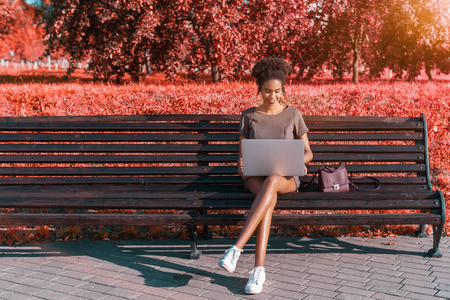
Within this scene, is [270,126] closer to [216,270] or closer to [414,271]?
[216,270]

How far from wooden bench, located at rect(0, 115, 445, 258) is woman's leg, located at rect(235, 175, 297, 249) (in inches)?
4.3

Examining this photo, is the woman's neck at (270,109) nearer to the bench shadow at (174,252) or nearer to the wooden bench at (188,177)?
the wooden bench at (188,177)

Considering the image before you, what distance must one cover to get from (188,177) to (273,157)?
1047 mm

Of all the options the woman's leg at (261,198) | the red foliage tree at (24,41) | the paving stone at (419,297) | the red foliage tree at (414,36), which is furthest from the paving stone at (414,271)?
the red foliage tree at (24,41)

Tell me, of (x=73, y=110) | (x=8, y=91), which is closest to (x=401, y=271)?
(x=73, y=110)

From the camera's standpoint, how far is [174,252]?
4.91 meters

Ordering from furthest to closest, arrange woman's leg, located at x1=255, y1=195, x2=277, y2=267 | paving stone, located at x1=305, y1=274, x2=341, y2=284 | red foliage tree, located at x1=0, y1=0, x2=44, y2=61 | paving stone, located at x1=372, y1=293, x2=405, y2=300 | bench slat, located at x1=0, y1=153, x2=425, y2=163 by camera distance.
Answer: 1. red foliage tree, located at x1=0, y1=0, x2=44, y2=61
2. bench slat, located at x1=0, y1=153, x2=425, y2=163
3. paving stone, located at x1=305, y1=274, x2=341, y2=284
4. woman's leg, located at x1=255, y1=195, x2=277, y2=267
5. paving stone, located at x1=372, y1=293, x2=405, y2=300

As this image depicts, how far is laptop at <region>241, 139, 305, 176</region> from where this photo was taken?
4.27m

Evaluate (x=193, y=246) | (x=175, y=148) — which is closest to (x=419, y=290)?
(x=193, y=246)

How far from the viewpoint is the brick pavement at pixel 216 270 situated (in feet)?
13.0

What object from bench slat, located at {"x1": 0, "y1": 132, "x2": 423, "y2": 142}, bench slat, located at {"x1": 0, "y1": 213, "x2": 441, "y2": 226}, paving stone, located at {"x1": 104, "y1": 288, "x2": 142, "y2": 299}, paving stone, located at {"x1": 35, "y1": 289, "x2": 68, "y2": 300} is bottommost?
paving stone, located at {"x1": 104, "y1": 288, "x2": 142, "y2": 299}

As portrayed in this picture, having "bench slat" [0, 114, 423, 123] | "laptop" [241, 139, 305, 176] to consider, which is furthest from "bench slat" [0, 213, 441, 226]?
"bench slat" [0, 114, 423, 123]

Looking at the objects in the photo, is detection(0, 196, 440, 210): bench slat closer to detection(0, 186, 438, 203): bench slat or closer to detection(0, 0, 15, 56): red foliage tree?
detection(0, 186, 438, 203): bench slat

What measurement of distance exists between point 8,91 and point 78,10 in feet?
18.0
